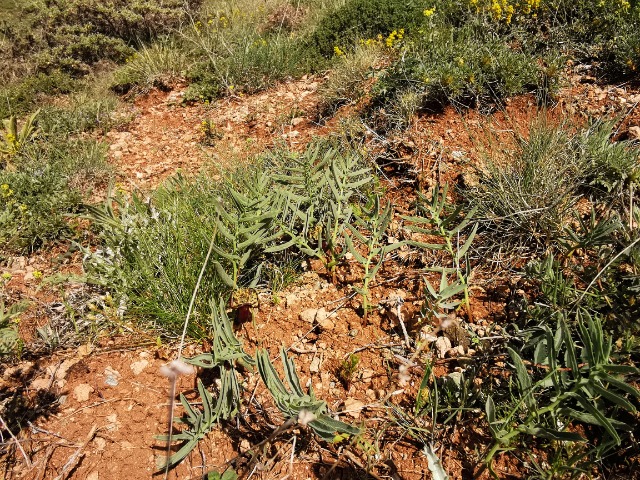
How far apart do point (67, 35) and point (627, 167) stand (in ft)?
23.9

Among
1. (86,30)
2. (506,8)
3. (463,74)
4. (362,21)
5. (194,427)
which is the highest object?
(86,30)

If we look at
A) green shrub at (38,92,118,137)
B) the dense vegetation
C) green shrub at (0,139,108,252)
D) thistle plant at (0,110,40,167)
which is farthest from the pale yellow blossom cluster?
thistle plant at (0,110,40,167)

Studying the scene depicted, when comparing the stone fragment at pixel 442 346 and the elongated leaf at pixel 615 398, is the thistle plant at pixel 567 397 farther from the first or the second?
the stone fragment at pixel 442 346

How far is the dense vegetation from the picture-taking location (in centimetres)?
149

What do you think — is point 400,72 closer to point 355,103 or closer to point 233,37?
point 355,103

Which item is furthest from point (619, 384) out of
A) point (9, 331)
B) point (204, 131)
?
→ point (204, 131)

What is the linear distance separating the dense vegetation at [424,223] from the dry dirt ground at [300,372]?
69 mm

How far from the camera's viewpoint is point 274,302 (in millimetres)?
2197

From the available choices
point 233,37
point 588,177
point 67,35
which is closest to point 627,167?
point 588,177

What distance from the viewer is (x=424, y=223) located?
2.41m

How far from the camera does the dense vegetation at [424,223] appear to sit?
4.90 ft

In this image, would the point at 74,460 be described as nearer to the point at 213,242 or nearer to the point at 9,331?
the point at 9,331

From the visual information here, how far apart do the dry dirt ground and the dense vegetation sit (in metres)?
0.07

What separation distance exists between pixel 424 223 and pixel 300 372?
1.06 m
